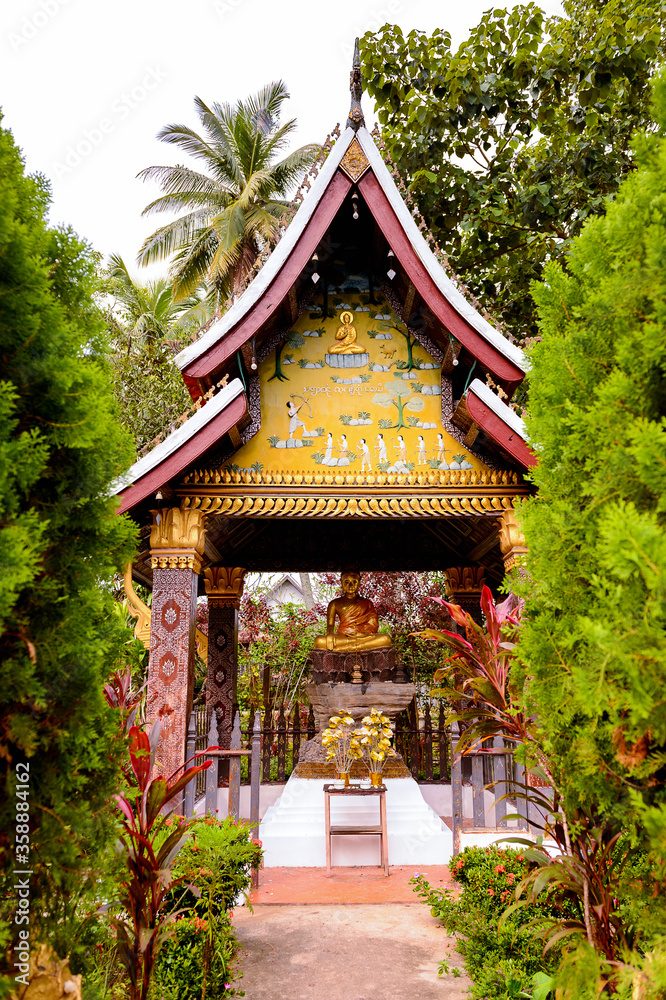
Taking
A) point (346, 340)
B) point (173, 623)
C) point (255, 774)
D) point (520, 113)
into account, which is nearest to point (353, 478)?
point (346, 340)

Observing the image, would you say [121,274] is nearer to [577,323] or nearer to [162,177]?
[162,177]

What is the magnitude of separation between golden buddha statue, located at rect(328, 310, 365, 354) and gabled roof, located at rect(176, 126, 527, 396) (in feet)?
2.45

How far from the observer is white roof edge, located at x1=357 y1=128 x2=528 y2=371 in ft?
23.2

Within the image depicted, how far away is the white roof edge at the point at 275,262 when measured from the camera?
683 cm

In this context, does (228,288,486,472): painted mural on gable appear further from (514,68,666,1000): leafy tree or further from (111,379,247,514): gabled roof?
(514,68,666,1000): leafy tree

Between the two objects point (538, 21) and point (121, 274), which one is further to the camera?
point (121, 274)

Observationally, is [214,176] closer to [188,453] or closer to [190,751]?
[188,453]

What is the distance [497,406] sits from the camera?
6719 mm

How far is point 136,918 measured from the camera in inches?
126

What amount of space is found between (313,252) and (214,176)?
15240 millimetres

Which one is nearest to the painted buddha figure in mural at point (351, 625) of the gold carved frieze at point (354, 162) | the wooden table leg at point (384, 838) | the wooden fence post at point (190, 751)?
the wooden table leg at point (384, 838)

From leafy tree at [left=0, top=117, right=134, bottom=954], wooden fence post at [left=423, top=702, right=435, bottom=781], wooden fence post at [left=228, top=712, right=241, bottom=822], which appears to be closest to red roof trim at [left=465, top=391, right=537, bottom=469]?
wooden fence post at [left=228, top=712, right=241, bottom=822]

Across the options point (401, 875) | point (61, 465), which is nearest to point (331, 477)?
point (401, 875)

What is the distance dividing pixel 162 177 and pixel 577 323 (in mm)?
19962
